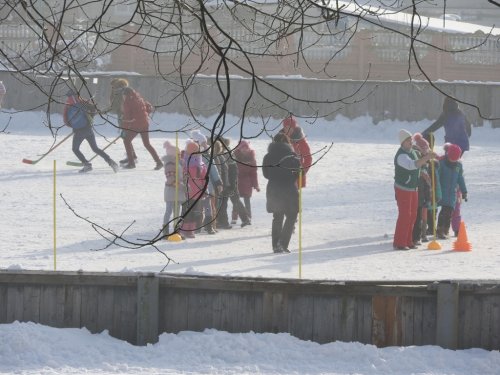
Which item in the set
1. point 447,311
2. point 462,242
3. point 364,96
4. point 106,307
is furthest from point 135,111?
point 447,311

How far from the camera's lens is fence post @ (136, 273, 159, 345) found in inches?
477

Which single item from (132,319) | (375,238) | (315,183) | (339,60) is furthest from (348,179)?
(339,60)

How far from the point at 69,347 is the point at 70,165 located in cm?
1269

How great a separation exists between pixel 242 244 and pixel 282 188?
144 cm

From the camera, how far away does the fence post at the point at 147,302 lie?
12109mm

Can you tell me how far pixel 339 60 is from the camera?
38938 millimetres

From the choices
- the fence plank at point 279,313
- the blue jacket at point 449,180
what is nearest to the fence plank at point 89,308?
the fence plank at point 279,313

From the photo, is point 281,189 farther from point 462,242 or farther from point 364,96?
point 364,96

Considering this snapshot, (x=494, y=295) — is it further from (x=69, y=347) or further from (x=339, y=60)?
(x=339, y=60)

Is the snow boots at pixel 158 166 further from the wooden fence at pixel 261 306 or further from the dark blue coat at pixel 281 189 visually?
the wooden fence at pixel 261 306

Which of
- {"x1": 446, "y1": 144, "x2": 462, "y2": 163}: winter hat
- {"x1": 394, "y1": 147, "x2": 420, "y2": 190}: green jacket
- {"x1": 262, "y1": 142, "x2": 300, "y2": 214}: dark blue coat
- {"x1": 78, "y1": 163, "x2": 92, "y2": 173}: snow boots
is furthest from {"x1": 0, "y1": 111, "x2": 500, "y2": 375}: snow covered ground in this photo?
{"x1": 446, "y1": 144, "x2": 462, "y2": 163}: winter hat

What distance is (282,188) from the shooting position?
16375 mm

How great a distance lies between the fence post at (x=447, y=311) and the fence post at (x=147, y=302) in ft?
7.64

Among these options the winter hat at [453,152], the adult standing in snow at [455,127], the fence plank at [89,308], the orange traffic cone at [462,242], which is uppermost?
the adult standing in snow at [455,127]
